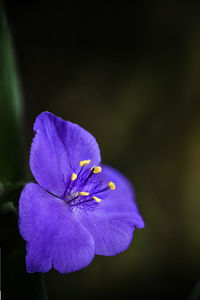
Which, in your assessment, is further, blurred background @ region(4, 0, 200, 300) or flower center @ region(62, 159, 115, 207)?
blurred background @ region(4, 0, 200, 300)

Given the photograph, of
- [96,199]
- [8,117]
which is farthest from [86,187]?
[8,117]

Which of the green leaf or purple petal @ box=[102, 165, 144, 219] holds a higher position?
the green leaf

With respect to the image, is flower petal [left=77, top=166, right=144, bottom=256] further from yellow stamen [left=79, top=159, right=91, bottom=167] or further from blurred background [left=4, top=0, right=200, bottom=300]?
blurred background [left=4, top=0, right=200, bottom=300]

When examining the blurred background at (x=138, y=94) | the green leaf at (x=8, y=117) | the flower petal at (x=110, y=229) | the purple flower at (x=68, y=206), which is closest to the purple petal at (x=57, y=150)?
the purple flower at (x=68, y=206)

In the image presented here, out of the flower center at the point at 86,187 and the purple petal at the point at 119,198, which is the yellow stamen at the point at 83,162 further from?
the purple petal at the point at 119,198

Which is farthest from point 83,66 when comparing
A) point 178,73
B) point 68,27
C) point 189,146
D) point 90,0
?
point 189,146

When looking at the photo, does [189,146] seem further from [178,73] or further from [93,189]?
[93,189]

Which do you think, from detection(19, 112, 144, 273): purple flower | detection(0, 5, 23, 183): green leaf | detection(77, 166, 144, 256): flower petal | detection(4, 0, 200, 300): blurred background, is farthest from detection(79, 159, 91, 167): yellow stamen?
detection(4, 0, 200, 300): blurred background

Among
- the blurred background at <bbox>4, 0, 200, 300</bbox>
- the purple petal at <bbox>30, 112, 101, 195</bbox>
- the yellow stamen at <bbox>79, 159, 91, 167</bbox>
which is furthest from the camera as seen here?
the blurred background at <bbox>4, 0, 200, 300</bbox>
